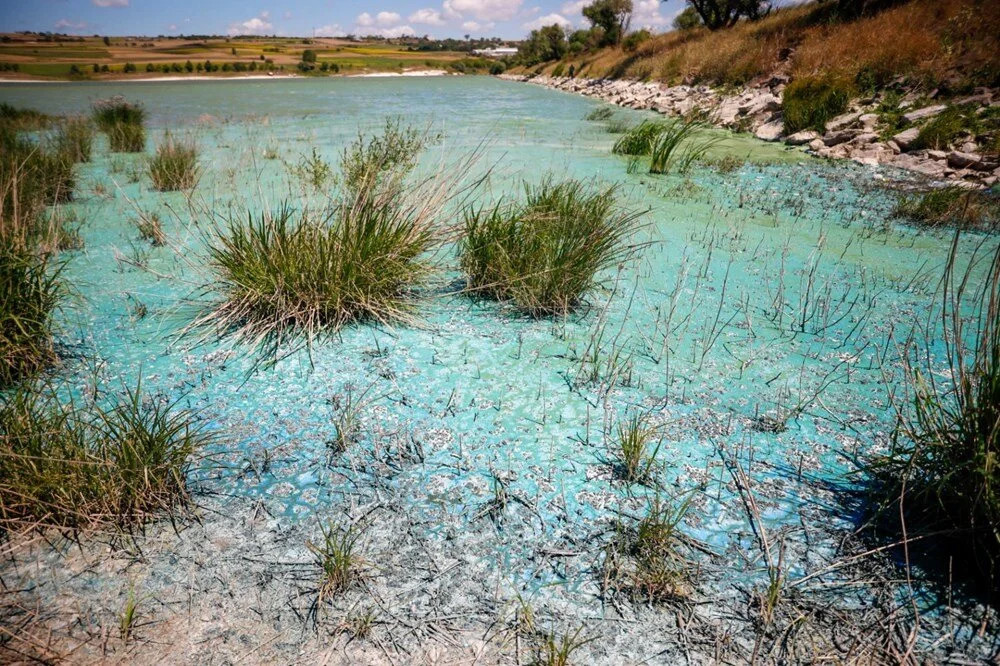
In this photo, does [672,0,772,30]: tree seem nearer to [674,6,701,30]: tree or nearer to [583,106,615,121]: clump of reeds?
[674,6,701,30]: tree

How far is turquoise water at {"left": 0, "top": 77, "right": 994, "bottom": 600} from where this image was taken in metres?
2.42

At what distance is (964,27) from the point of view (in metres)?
A: 11.9

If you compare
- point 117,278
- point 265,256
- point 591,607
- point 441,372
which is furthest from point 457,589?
point 117,278

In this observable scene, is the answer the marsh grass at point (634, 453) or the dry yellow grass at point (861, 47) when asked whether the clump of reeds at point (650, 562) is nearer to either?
the marsh grass at point (634, 453)

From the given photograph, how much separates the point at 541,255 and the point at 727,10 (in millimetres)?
31013

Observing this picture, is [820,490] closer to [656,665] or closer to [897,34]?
[656,665]

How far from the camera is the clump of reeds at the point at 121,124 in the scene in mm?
10016

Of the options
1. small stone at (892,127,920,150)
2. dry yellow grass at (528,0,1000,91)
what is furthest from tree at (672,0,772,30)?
small stone at (892,127,920,150)

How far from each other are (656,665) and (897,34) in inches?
670

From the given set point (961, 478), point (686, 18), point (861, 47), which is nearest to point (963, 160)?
point (861, 47)

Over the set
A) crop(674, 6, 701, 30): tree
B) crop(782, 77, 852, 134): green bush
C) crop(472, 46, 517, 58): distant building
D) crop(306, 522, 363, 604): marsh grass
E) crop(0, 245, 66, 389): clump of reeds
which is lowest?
crop(306, 522, 363, 604): marsh grass

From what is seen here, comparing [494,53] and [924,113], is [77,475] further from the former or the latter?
[494,53]

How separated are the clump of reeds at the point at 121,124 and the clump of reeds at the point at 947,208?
40.0 feet

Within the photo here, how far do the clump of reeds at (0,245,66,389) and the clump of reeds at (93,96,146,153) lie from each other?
8527mm
